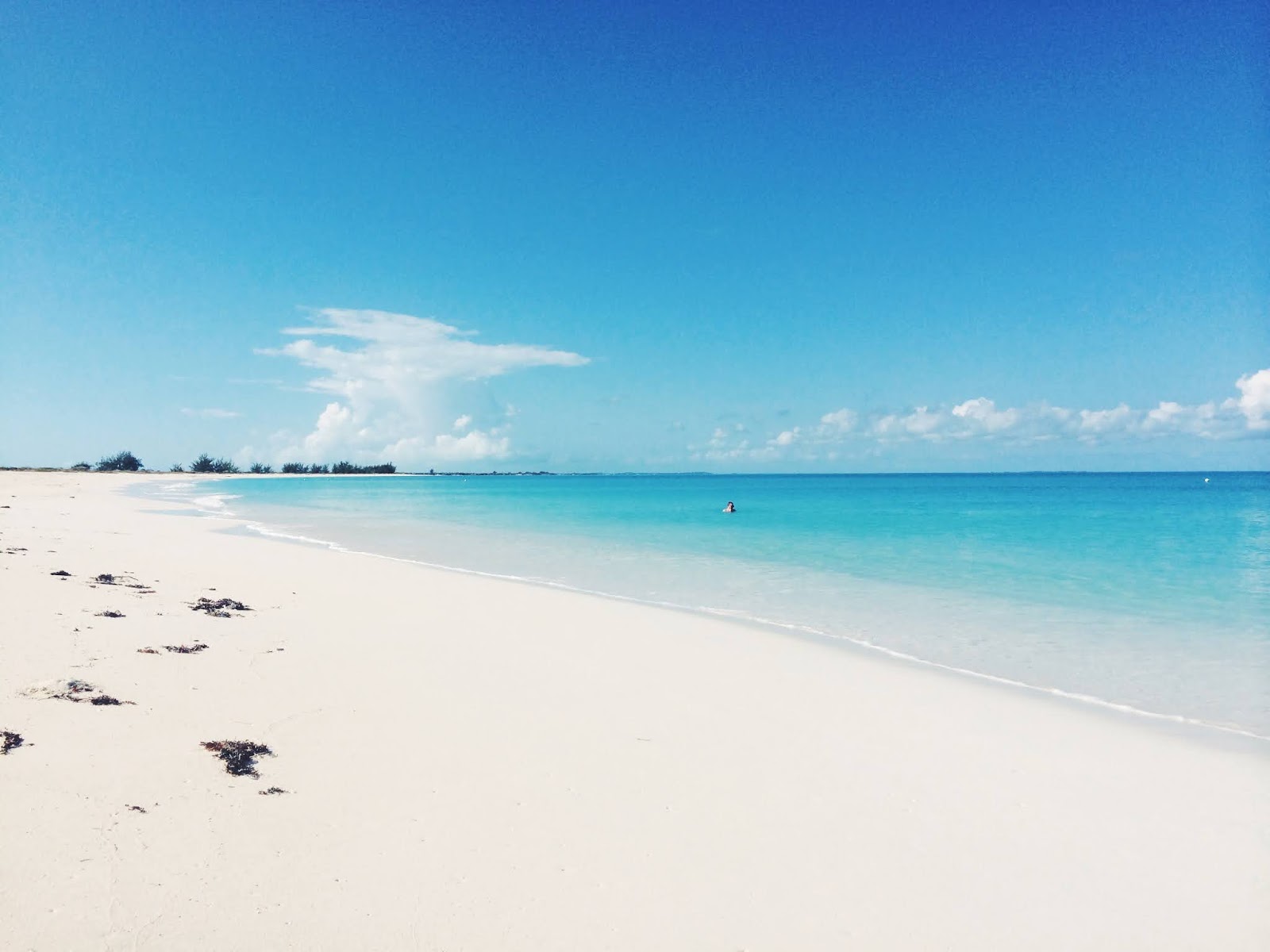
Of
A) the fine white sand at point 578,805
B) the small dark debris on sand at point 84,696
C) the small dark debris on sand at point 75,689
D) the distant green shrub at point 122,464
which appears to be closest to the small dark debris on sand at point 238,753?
the fine white sand at point 578,805

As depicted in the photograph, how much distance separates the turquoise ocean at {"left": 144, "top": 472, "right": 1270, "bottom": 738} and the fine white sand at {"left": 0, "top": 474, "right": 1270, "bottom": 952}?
8.20 feet

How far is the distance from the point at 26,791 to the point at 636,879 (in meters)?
3.80

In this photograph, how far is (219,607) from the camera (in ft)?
30.6

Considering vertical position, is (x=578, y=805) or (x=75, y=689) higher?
(x=75, y=689)

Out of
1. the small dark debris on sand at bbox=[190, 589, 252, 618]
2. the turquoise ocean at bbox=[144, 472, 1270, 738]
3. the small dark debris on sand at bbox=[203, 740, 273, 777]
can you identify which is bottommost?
the turquoise ocean at bbox=[144, 472, 1270, 738]

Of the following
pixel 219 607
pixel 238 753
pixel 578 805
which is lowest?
pixel 578 805

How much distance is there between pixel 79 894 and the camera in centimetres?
321

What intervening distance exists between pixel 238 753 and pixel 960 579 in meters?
17.2

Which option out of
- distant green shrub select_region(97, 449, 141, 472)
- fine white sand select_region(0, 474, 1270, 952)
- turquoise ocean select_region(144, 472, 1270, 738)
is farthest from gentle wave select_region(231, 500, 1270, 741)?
distant green shrub select_region(97, 449, 141, 472)

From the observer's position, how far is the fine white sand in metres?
3.41

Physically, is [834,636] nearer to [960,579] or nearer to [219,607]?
[960,579]

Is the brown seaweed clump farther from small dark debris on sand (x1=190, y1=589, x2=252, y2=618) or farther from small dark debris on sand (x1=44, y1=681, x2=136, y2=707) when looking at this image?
small dark debris on sand (x1=44, y1=681, x2=136, y2=707)

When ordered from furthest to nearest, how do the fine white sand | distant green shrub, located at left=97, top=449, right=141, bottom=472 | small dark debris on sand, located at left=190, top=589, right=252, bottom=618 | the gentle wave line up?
distant green shrub, located at left=97, top=449, right=141, bottom=472
small dark debris on sand, located at left=190, top=589, right=252, bottom=618
the gentle wave
the fine white sand

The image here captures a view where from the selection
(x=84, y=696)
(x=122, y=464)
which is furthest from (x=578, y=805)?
(x=122, y=464)
